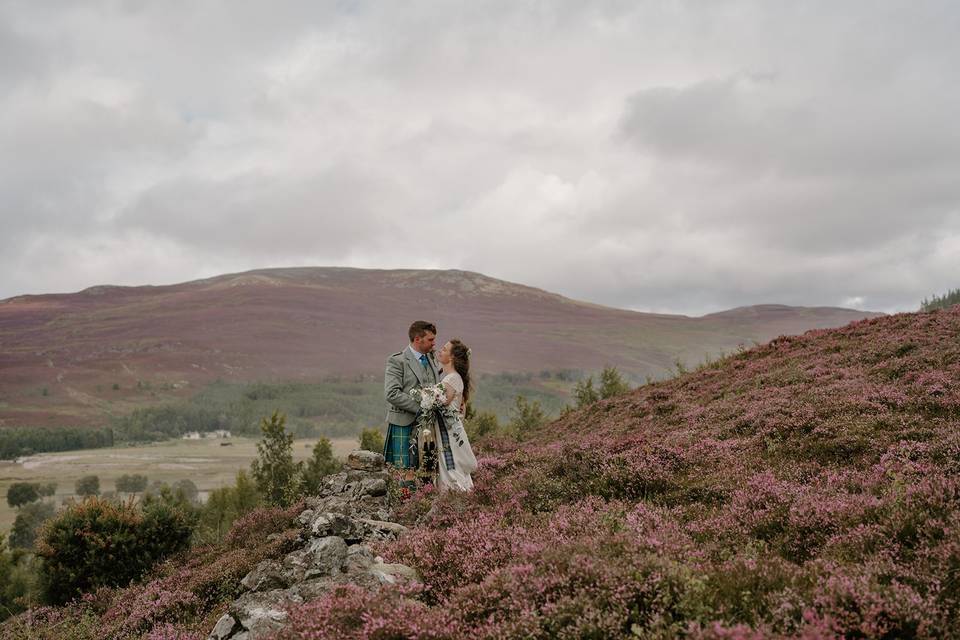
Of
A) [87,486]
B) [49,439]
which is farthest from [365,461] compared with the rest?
[49,439]

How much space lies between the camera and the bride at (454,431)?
1016cm

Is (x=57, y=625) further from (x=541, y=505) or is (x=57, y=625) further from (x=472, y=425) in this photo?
(x=472, y=425)

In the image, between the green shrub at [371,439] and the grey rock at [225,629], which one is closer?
the grey rock at [225,629]

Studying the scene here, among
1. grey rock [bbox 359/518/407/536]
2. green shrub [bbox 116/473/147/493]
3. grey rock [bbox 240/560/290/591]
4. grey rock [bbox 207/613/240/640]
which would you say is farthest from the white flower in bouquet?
green shrub [bbox 116/473/147/493]

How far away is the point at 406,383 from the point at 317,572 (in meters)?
→ 4.42

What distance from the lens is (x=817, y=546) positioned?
5363 millimetres

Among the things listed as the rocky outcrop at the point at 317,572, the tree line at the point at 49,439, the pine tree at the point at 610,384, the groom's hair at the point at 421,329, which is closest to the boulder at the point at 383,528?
the rocky outcrop at the point at 317,572

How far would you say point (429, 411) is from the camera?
10.2 m

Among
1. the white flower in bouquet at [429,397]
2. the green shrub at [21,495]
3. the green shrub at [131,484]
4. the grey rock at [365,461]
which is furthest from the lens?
the green shrub at [131,484]

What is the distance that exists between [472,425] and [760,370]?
1576 centimetres

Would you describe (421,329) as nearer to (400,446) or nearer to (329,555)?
(400,446)

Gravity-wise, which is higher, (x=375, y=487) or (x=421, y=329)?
(x=421, y=329)

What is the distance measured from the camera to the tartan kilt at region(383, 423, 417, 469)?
11.1 m

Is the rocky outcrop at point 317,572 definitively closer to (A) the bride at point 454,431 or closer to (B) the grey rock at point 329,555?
(B) the grey rock at point 329,555
